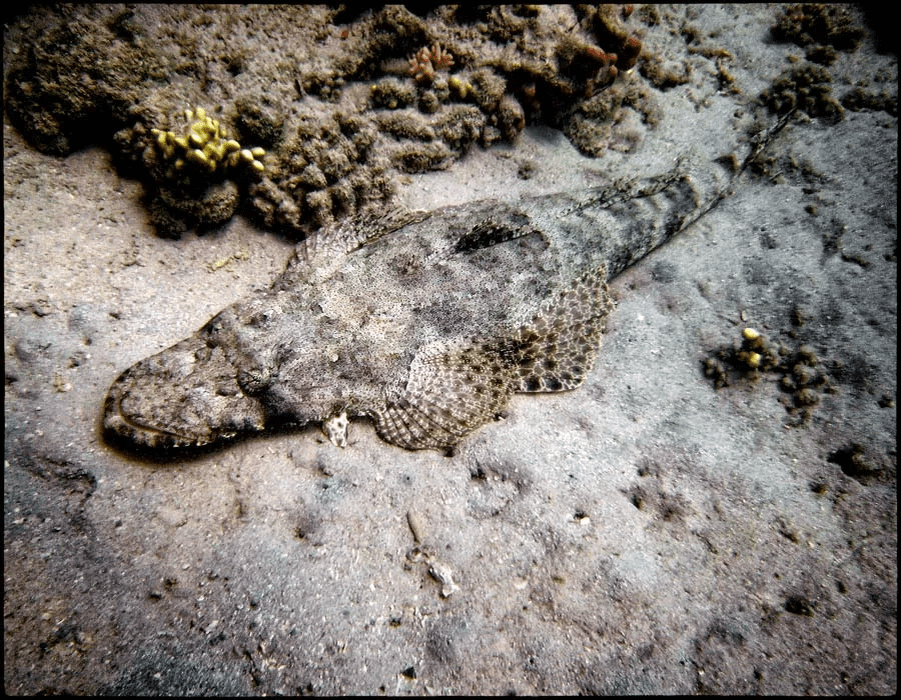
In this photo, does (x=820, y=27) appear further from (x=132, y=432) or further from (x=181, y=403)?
(x=132, y=432)

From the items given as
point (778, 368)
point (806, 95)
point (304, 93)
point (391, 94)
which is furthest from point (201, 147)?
point (806, 95)

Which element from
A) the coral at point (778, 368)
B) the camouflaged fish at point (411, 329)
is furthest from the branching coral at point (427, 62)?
the coral at point (778, 368)

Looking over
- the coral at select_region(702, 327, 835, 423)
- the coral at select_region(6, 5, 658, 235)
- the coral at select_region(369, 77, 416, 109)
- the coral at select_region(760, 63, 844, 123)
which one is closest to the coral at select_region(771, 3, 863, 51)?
the coral at select_region(760, 63, 844, 123)

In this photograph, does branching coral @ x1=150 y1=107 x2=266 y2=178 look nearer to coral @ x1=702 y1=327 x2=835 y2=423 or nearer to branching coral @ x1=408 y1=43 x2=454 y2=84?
branching coral @ x1=408 y1=43 x2=454 y2=84

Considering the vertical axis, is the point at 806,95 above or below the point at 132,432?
above

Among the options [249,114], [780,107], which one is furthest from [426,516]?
[780,107]

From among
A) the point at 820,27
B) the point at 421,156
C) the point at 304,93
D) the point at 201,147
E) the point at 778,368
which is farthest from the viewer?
the point at 820,27

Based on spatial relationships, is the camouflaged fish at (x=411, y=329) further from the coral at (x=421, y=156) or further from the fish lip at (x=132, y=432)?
the coral at (x=421, y=156)

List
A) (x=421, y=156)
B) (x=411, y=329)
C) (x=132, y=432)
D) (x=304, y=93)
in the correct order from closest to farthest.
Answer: (x=132, y=432) → (x=411, y=329) → (x=304, y=93) → (x=421, y=156)
